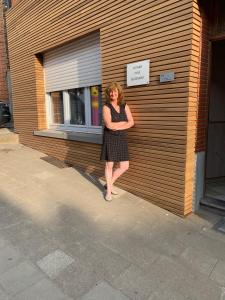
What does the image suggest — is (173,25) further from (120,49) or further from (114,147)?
(114,147)

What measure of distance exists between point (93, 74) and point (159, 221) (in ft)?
10.8

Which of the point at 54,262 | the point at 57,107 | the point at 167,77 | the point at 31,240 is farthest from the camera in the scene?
the point at 57,107

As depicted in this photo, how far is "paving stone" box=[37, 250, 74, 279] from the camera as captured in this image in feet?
8.84

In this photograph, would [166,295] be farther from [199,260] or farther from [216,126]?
[216,126]

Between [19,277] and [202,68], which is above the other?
[202,68]

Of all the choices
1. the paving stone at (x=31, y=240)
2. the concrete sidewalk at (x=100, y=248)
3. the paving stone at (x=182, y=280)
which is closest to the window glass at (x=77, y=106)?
the concrete sidewalk at (x=100, y=248)

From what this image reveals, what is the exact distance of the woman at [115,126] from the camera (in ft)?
13.3

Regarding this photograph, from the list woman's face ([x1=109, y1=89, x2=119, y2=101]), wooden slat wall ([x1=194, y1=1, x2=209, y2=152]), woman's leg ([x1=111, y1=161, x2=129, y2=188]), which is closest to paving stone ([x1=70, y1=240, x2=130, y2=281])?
woman's leg ([x1=111, y1=161, x2=129, y2=188])

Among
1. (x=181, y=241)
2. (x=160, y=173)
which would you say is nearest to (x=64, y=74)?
Result: (x=160, y=173)

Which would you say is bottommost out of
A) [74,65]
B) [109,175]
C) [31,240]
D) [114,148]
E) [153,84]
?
[31,240]

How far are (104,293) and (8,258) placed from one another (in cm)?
115

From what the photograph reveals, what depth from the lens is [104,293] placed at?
95.3 inches

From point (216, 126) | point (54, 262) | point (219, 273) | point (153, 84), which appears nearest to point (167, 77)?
point (153, 84)

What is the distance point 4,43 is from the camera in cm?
1292
